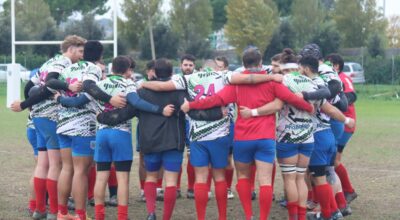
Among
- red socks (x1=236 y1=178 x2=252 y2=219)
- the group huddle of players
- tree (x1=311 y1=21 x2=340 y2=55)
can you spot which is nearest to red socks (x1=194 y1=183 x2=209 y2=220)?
the group huddle of players

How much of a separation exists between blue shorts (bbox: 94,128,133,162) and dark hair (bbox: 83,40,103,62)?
2.92 feet

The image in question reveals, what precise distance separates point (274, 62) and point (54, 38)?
1579 inches

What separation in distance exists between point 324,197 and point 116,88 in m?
2.76

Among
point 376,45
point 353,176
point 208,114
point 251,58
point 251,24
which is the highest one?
point 251,24

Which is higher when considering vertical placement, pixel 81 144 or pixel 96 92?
pixel 96 92

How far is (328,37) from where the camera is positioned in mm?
50375

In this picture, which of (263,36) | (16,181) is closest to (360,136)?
(16,181)

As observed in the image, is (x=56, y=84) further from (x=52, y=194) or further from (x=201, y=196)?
(x=201, y=196)

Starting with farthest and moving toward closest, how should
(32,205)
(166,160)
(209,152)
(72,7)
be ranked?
(72,7) → (32,205) → (166,160) → (209,152)

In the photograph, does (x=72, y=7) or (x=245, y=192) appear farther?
(x=72, y=7)

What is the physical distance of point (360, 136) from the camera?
19703 millimetres

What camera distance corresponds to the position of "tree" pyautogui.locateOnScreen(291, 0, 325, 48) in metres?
52.7

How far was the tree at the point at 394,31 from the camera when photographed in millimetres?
71750

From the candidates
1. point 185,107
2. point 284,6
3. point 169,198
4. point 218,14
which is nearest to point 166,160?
point 169,198
